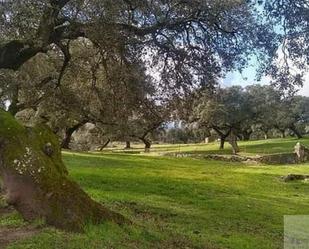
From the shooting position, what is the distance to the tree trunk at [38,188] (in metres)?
8.22

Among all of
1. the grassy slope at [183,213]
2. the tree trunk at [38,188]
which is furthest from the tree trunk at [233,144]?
the tree trunk at [38,188]

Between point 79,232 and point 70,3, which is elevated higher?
point 70,3

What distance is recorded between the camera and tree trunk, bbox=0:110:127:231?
8.22 m

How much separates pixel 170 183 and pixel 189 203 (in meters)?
5.15

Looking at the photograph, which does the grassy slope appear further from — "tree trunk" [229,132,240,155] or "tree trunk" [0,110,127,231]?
"tree trunk" [229,132,240,155]

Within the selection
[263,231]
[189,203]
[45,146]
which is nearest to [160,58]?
[189,203]

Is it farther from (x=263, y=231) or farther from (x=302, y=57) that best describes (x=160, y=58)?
(x=263, y=231)

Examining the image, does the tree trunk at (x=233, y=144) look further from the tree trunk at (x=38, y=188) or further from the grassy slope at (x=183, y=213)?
the tree trunk at (x=38, y=188)

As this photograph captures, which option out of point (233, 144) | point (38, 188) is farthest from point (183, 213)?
point (233, 144)

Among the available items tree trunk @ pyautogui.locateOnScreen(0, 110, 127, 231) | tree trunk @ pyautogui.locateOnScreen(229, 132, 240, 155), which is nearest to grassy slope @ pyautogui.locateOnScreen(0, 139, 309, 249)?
tree trunk @ pyautogui.locateOnScreen(0, 110, 127, 231)

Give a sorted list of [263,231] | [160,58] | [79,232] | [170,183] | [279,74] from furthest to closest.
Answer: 1. [170,183]
2. [160,58]
3. [279,74]
4. [263,231]
5. [79,232]

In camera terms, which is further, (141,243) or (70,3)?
(70,3)

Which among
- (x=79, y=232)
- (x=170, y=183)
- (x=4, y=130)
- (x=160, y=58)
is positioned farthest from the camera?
(x=170, y=183)

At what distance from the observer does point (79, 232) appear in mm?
8016
